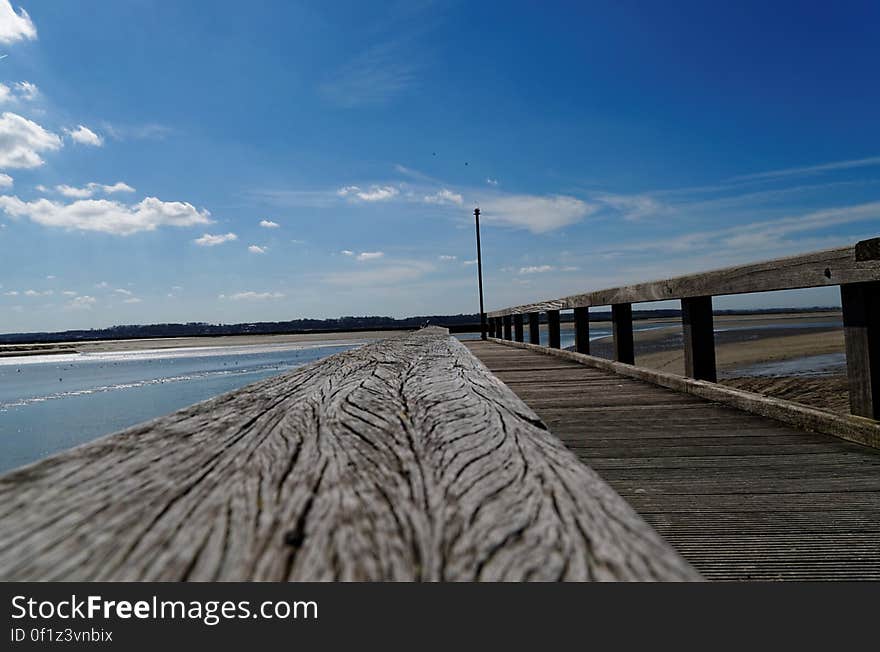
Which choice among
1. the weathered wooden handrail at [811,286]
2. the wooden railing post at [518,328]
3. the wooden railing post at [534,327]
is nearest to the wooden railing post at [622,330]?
the weathered wooden handrail at [811,286]

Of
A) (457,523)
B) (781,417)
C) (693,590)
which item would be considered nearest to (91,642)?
(457,523)

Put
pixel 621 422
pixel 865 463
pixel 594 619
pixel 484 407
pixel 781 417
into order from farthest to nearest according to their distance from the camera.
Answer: pixel 621 422
pixel 781 417
pixel 865 463
pixel 484 407
pixel 594 619

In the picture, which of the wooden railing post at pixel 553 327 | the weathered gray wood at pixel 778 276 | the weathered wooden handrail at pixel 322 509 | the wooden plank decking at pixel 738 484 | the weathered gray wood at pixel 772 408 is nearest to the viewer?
the weathered wooden handrail at pixel 322 509

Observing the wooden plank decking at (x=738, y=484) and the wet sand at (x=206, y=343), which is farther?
the wet sand at (x=206, y=343)

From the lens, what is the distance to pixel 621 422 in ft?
11.3

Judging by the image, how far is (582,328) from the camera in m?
6.85

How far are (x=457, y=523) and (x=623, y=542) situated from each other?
18 cm

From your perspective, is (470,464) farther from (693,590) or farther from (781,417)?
→ (781,417)

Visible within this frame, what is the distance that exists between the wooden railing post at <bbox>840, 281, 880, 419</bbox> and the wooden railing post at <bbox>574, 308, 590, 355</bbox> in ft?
12.6

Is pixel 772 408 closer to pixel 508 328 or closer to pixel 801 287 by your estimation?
pixel 801 287

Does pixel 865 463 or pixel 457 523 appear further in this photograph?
pixel 865 463

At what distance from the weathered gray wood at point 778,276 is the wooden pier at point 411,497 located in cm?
2

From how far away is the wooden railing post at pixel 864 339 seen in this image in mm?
2361

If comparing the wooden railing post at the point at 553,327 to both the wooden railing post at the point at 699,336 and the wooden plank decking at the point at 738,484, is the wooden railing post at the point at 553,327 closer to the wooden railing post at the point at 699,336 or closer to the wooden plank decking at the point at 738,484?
the wooden railing post at the point at 699,336
